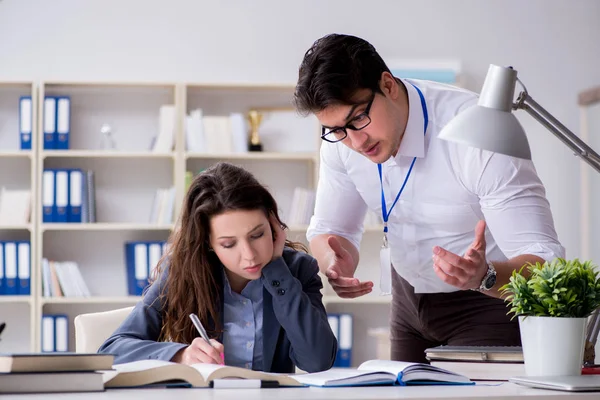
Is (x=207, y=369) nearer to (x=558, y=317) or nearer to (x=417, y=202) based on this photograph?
(x=558, y=317)

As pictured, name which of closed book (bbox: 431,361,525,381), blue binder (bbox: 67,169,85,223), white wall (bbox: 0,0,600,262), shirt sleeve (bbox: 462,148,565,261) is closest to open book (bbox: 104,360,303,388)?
closed book (bbox: 431,361,525,381)

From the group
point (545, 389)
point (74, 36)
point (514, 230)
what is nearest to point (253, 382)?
point (545, 389)

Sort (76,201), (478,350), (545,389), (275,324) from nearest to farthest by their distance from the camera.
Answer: (545,389) → (478,350) → (275,324) → (76,201)

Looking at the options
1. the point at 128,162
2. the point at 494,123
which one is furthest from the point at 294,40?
the point at 494,123

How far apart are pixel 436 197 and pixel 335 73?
42cm

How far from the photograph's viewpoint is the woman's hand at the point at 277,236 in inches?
80.0

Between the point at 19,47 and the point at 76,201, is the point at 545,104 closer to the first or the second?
the point at 76,201

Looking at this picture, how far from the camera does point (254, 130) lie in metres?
4.76

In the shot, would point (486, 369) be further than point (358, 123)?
No

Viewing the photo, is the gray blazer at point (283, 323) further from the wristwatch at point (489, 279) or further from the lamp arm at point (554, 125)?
the lamp arm at point (554, 125)

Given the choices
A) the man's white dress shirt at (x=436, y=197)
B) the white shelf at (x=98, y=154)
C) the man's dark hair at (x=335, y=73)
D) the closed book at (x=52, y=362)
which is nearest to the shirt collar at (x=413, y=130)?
the man's white dress shirt at (x=436, y=197)

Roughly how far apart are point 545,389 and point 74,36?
13.5 feet

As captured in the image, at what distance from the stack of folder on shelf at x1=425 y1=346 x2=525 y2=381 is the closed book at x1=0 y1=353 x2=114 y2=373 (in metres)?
0.70

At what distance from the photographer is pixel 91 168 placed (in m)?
4.81
